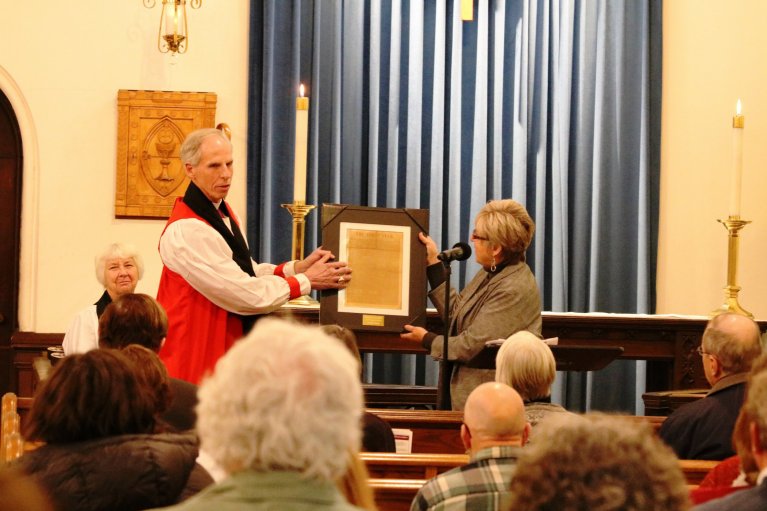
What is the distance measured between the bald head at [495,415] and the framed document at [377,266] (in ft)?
6.20

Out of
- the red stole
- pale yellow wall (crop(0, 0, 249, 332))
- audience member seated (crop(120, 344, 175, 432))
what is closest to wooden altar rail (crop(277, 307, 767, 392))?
the red stole

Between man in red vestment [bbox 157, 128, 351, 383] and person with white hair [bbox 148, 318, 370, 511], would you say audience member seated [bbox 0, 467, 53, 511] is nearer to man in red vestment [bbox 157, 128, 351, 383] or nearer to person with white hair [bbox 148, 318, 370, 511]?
person with white hair [bbox 148, 318, 370, 511]

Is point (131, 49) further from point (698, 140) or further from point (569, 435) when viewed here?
point (569, 435)

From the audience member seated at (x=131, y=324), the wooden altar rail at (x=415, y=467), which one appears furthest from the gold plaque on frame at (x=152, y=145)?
the wooden altar rail at (x=415, y=467)

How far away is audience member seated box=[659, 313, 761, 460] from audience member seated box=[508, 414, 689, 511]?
2.13 meters

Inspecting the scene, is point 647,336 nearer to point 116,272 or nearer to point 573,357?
point 573,357

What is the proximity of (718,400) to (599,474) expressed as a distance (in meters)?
2.24

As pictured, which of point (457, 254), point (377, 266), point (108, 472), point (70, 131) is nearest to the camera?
point (108, 472)

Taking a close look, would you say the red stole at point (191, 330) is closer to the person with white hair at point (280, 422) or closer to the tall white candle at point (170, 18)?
the tall white candle at point (170, 18)

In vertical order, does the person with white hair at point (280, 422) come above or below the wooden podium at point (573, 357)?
above

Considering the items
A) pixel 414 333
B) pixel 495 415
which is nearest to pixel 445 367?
pixel 414 333

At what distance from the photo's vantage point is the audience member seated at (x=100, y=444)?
6.94 ft

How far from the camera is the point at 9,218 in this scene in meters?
6.70

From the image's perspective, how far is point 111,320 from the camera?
3455mm
